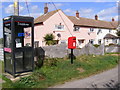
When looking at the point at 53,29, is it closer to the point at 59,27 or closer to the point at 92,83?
the point at 59,27

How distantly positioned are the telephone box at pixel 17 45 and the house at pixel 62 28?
1123 centimetres

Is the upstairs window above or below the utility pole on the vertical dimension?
above

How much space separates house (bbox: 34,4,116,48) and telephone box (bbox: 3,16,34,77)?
36.9ft

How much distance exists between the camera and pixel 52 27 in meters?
22.7

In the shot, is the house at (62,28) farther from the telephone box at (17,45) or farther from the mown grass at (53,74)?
the telephone box at (17,45)

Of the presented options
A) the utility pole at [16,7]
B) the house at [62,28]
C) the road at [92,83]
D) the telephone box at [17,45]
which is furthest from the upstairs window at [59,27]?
the road at [92,83]

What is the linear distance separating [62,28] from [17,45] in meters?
17.4

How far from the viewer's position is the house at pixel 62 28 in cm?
2178

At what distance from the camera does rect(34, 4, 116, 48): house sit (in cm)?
2178

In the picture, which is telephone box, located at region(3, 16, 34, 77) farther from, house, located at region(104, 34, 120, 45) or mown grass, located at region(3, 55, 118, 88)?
house, located at region(104, 34, 120, 45)

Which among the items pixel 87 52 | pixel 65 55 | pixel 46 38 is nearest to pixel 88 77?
pixel 65 55

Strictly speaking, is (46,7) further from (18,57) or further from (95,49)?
(18,57)

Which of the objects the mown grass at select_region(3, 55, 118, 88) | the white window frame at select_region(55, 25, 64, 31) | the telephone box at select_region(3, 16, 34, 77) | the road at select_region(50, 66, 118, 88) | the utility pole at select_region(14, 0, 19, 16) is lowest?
the road at select_region(50, 66, 118, 88)

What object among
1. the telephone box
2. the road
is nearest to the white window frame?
the telephone box
